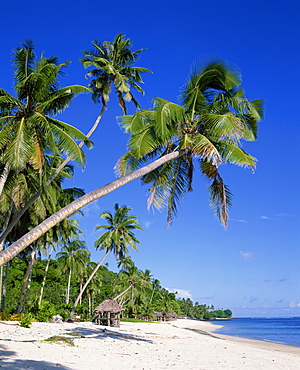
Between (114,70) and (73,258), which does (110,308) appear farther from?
(114,70)

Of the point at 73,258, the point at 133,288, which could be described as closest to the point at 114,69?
the point at 73,258

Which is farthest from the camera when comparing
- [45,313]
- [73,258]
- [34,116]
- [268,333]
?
[268,333]

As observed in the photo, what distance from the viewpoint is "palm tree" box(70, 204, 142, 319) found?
28.2m

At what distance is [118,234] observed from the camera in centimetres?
2862

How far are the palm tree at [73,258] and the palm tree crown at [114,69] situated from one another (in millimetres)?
24893

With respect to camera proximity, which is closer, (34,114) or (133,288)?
(34,114)

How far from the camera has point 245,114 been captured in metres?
10.2

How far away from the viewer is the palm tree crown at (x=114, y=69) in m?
14.2

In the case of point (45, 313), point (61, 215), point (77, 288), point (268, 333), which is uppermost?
point (77, 288)

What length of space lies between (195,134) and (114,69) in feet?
21.0

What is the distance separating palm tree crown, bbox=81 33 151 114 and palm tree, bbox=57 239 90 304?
81.7ft

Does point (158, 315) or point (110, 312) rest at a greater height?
point (158, 315)

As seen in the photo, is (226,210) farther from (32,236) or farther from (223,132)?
(32,236)

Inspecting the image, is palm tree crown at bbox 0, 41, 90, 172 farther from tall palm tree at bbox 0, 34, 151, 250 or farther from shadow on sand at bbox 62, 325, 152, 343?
shadow on sand at bbox 62, 325, 152, 343
